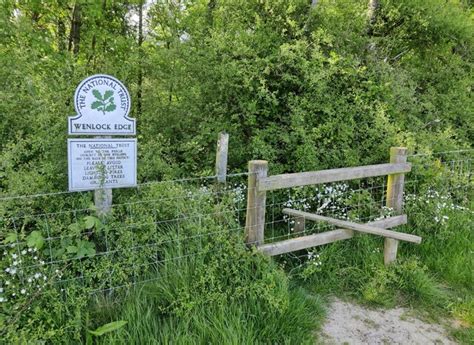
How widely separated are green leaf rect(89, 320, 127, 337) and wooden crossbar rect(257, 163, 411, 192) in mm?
1519

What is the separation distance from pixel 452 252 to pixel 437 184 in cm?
113

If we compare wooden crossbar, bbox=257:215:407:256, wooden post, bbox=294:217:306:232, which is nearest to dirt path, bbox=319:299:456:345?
wooden crossbar, bbox=257:215:407:256

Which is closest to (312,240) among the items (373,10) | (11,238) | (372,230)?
(372,230)

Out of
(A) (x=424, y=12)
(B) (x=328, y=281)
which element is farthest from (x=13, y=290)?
(A) (x=424, y=12)

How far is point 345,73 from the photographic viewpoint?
5.36m

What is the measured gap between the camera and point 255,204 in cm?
346

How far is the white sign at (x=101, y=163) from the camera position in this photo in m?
2.98

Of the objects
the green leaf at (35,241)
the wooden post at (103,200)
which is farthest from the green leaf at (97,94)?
the green leaf at (35,241)

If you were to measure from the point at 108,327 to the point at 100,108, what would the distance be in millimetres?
1620

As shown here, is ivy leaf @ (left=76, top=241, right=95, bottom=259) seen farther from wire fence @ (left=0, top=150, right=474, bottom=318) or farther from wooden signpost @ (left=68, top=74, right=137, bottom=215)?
wooden signpost @ (left=68, top=74, right=137, bottom=215)

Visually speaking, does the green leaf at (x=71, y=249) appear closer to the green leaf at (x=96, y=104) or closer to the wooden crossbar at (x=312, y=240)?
the green leaf at (x=96, y=104)

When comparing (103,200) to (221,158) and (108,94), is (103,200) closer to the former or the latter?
(108,94)

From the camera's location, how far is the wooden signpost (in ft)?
9.80

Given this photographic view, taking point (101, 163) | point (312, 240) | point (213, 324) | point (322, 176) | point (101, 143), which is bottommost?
point (213, 324)
